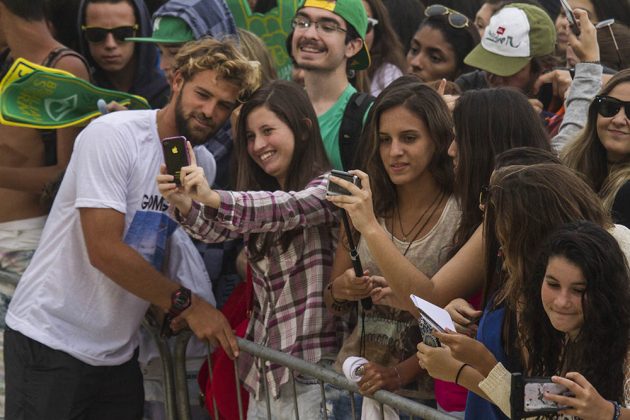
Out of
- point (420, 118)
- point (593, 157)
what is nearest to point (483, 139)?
point (420, 118)

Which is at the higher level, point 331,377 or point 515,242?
point 515,242

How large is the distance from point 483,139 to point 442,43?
210cm

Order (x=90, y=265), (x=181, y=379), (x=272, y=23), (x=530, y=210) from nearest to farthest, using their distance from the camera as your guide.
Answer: (x=530, y=210), (x=90, y=265), (x=181, y=379), (x=272, y=23)

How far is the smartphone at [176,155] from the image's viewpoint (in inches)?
177

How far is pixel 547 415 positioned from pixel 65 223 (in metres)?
2.62

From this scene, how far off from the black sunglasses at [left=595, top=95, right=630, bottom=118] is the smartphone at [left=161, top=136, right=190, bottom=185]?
152cm

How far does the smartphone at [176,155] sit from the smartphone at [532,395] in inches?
73.8

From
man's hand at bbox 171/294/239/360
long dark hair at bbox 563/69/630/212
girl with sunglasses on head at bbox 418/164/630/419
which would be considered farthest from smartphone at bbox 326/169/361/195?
man's hand at bbox 171/294/239/360

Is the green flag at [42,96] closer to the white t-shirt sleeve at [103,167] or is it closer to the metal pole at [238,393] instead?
the white t-shirt sleeve at [103,167]

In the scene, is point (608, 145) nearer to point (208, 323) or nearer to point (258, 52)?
point (208, 323)

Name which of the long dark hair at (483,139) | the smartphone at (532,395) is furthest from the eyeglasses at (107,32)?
the smartphone at (532,395)

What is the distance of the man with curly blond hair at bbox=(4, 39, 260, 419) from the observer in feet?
16.2

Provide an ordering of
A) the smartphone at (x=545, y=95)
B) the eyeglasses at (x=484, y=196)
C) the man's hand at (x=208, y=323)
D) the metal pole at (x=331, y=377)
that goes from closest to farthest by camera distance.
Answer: the eyeglasses at (x=484, y=196) → the metal pole at (x=331, y=377) → the man's hand at (x=208, y=323) → the smartphone at (x=545, y=95)

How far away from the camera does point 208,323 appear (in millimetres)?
5008
